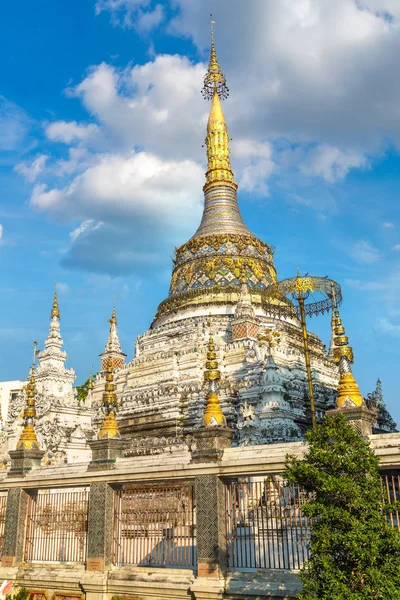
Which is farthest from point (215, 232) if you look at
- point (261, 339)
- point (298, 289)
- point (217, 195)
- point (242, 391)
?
point (298, 289)

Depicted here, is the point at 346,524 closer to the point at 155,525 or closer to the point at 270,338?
the point at 155,525

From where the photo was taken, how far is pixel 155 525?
13.3m

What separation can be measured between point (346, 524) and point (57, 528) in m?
8.94

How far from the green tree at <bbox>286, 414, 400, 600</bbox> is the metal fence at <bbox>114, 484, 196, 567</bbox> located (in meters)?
4.74

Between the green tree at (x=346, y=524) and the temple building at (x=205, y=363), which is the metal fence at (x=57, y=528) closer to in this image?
the green tree at (x=346, y=524)

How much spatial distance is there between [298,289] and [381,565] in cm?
1661

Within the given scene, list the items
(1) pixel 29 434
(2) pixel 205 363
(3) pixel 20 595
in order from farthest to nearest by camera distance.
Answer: (2) pixel 205 363
(1) pixel 29 434
(3) pixel 20 595

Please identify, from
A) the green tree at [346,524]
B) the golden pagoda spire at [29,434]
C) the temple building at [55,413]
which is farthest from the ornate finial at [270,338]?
the green tree at [346,524]

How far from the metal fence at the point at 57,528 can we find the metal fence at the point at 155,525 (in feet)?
3.92

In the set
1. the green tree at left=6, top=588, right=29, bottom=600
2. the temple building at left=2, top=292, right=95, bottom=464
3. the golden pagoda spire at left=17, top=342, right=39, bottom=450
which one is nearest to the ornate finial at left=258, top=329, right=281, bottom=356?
the temple building at left=2, top=292, right=95, bottom=464

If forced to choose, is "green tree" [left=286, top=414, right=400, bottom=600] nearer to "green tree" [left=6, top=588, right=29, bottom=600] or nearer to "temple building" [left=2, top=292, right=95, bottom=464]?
"green tree" [left=6, top=588, right=29, bottom=600]

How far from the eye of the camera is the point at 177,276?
1928 inches

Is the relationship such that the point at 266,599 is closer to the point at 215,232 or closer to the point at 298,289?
the point at 298,289

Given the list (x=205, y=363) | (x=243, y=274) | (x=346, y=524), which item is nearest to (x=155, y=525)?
(x=346, y=524)
